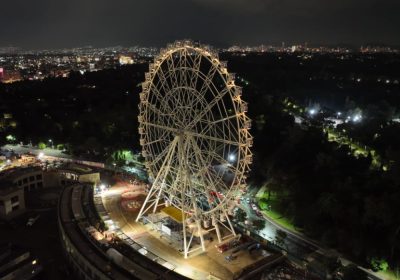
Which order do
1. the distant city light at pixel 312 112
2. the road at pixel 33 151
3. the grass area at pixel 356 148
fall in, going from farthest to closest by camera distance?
the distant city light at pixel 312 112, the road at pixel 33 151, the grass area at pixel 356 148

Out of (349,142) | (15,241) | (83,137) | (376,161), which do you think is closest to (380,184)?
(376,161)

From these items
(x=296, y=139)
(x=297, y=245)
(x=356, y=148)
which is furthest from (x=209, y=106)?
(x=356, y=148)

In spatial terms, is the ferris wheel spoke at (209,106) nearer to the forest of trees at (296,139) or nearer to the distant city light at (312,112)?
the forest of trees at (296,139)

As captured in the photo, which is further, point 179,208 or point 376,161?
point 376,161

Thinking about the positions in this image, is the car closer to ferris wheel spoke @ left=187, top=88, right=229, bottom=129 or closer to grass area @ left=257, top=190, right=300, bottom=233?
ferris wheel spoke @ left=187, top=88, right=229, bottom=129

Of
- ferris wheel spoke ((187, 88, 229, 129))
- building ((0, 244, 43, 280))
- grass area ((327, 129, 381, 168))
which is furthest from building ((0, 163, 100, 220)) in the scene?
grass area ((327, 129, 381, 168))

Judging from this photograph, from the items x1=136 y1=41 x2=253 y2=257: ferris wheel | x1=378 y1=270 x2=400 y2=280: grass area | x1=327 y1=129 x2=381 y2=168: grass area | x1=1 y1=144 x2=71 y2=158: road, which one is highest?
x1=136 y1=41 x2=253 y2=257: ferris wheel

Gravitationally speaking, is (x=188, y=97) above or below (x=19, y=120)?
above

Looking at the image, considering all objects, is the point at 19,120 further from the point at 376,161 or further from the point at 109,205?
the point at 376,161

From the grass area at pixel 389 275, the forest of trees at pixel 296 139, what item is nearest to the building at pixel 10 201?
the forest of trees at pixel 296 139
